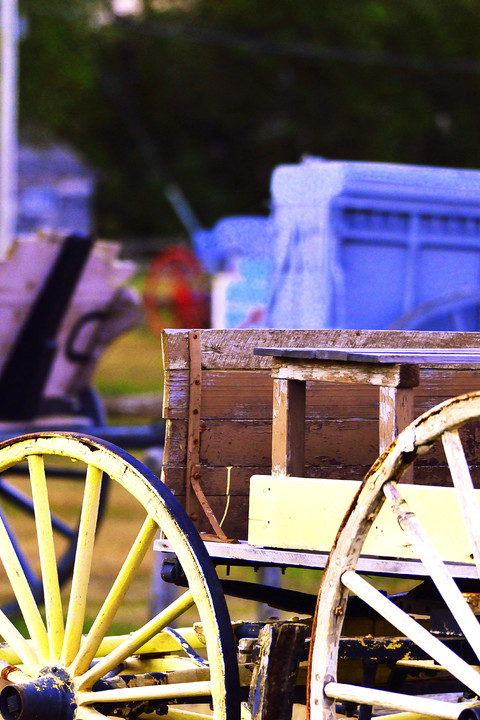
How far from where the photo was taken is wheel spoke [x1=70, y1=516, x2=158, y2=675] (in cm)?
236

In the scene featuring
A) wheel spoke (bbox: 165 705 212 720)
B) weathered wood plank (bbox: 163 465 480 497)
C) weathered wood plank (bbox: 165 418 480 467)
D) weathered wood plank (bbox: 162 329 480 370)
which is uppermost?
weathered wood plank (bbox: 162 329 480 370)

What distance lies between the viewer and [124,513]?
845 centimetres

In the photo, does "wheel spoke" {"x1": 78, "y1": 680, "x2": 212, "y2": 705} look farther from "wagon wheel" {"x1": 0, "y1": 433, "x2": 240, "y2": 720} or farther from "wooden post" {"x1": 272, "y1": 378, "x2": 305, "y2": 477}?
"wooden post" {"x1": 272, "y1": 378, "x2": 305, "y2": 477}

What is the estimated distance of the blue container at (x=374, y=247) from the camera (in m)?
5.50

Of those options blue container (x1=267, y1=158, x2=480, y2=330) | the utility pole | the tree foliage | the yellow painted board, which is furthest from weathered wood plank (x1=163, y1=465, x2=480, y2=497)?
the tree foliage

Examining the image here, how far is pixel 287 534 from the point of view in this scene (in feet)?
7.50

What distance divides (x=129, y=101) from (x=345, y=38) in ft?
28.1

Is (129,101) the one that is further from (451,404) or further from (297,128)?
(451,404)

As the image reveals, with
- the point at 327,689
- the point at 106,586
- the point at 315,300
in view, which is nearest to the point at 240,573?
the point at 106,586

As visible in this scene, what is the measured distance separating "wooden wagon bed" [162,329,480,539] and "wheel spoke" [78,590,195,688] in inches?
11.4

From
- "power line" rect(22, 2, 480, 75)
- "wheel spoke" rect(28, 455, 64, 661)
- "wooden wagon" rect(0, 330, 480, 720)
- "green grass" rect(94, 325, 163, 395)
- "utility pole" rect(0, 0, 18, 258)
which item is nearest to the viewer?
"wooden wagon" rect(0, 330, 480, 720)

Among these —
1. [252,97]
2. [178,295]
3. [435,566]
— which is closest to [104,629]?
[435,566]

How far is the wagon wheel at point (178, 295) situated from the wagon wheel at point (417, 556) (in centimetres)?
1462

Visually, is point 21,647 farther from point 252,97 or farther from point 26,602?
point 252,97
